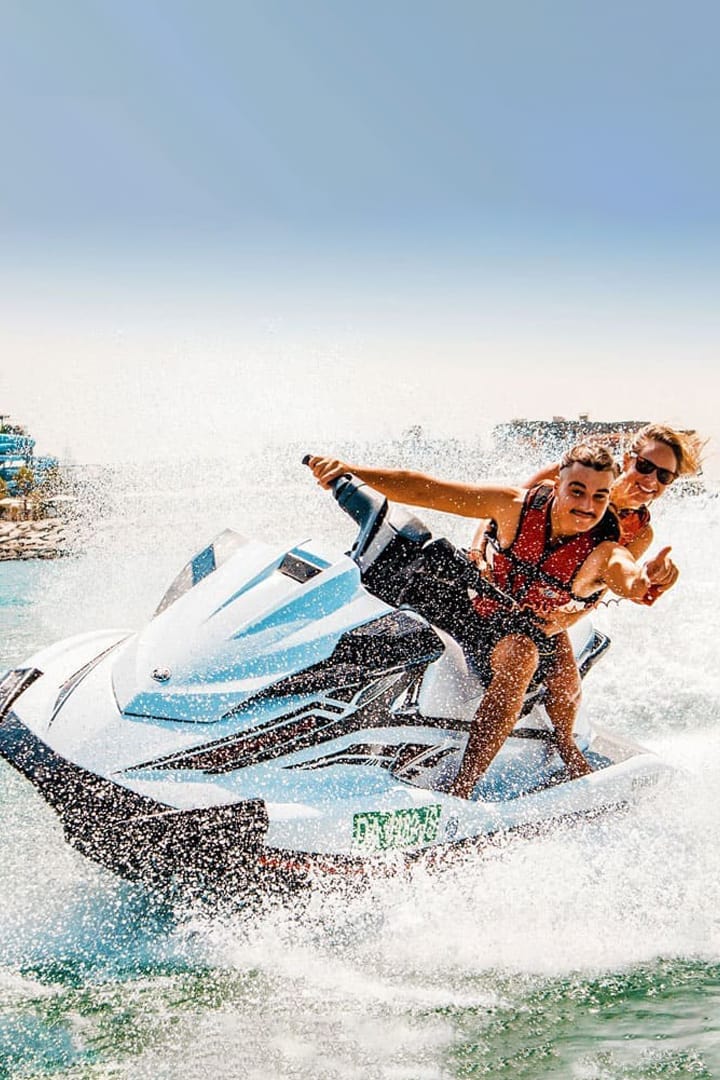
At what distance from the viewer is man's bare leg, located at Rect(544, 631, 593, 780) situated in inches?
147

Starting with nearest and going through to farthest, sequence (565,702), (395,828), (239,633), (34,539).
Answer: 1. (239,633)
2. (395,828)
3. (565,702)
4. (34,539)

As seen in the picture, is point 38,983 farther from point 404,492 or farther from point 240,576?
point 404,492

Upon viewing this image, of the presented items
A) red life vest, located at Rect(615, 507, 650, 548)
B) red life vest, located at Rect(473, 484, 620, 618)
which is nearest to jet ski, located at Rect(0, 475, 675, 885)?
red life vest, located at Rect(473, 484, 620, 618)

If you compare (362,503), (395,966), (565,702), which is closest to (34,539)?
(565,702)

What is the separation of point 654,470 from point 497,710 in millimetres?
1047

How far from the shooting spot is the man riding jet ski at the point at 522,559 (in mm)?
3258

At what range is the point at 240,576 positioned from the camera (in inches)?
127

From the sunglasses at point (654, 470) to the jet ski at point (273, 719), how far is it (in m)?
0.84

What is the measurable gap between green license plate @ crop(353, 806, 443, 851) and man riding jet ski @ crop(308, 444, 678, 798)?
0.19 m

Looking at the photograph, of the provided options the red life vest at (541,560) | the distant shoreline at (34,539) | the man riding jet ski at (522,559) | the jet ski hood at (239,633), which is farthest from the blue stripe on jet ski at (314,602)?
the distant shoreline at (34,539)

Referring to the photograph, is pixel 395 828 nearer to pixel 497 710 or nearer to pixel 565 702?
pixel 497 710

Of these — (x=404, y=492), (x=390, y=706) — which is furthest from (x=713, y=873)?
(x=404, y=492)

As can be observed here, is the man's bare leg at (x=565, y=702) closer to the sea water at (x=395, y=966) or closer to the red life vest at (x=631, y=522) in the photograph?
the sea water at (x=395, y=966)

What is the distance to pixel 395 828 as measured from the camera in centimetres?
316
